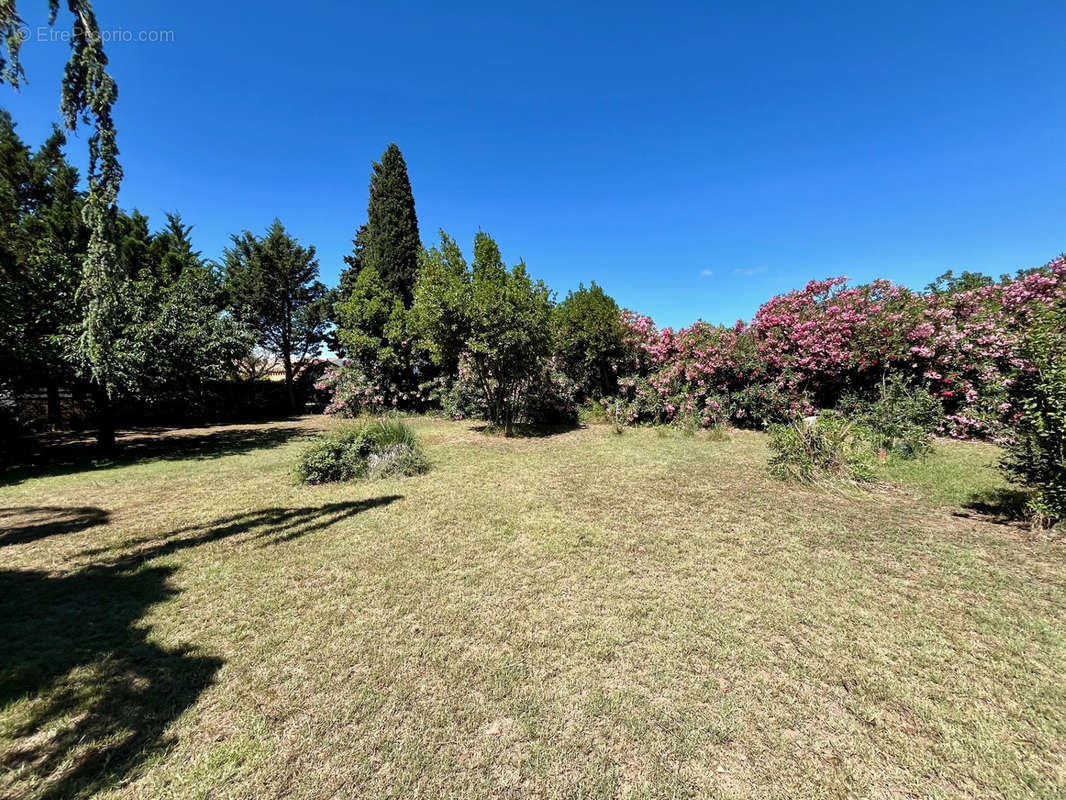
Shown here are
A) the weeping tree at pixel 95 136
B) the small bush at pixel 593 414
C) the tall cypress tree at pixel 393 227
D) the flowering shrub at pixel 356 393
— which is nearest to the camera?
the weeping tree at pixel 95 136

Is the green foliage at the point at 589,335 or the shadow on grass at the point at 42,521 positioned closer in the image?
the shadow on grass at the point at 42,521

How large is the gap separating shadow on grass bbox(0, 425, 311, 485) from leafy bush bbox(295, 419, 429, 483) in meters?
3.92

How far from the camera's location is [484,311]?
923 centimetres

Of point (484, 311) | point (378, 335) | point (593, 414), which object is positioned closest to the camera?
point (484, 311)

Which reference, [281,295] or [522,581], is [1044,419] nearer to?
[522,581]

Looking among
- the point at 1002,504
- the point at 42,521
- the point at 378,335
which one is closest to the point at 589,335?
the point at 378,335

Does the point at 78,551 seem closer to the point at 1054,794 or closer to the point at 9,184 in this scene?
the point at 1054,794

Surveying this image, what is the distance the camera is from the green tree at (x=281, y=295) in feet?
56.5

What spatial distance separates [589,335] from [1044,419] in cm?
939

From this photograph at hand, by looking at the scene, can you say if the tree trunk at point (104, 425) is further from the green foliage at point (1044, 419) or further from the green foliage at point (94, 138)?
the green foliage at point (1044, 419)

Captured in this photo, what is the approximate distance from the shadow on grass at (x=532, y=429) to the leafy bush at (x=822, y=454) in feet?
18.4

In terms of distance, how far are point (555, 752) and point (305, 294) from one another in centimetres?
2111

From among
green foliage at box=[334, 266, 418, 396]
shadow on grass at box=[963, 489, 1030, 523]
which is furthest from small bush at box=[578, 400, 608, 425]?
shadow on grass at box=[963, 489, 1030, 523]

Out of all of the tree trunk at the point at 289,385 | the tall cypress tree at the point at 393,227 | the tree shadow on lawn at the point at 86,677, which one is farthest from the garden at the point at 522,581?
the tree trunk at the point at 289,385
